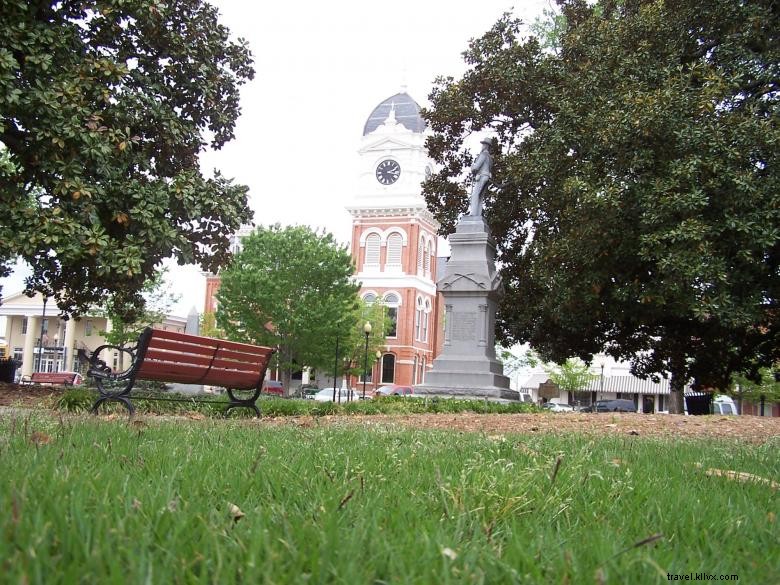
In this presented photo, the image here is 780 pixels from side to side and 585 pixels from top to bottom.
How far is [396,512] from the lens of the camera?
2211 mm

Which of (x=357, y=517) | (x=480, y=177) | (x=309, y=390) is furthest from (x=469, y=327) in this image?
(x=309, y=390)

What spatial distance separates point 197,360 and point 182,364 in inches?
9.1

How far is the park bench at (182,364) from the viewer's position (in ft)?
24.7

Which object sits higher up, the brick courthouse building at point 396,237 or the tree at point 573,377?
the brick courthouse building at point 396,237

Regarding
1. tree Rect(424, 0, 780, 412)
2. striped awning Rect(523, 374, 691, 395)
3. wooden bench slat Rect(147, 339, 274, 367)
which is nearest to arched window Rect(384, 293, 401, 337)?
striped awning Rect(523, 374, 691, 395)

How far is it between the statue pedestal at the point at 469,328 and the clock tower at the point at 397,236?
129 ft

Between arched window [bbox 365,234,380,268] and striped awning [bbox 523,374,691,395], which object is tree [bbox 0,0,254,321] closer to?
striped awning [bbox 523,374,691,395]

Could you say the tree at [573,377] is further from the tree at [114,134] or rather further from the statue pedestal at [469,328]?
the tree at [114,134]

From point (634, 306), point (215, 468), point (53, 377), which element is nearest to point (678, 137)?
point (634, 306)

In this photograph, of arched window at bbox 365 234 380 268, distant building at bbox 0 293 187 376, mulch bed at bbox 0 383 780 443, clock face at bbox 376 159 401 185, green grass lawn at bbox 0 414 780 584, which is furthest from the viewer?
distant building at bbox 0 293 187 376

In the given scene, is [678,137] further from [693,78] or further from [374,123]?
[374,123]

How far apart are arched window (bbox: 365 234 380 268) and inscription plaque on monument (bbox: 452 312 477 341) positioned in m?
42.3

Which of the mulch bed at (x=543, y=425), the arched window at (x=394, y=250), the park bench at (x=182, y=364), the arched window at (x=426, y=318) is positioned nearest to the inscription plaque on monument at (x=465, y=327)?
the mulch bed at (x=543, y=425)

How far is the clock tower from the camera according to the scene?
197 ft
